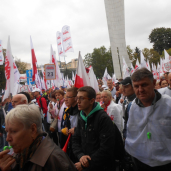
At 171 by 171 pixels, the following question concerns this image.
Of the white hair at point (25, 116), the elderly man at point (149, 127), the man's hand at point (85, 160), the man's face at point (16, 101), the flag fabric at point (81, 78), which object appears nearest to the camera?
the white hair at point (25, 116)

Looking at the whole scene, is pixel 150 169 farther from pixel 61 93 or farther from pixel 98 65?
pixel 98 65

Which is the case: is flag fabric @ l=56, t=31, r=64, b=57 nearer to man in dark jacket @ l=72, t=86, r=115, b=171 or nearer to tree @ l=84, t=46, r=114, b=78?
man in dark jacket @ l=72, t=86, r=115, b=171

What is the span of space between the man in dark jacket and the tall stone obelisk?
13.6 m

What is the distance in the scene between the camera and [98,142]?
2318 millimetres

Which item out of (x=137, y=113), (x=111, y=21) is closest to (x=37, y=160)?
(x=137, y=113)

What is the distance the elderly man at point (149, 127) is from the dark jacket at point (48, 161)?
0.85 metres

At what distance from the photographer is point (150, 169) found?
1901 mm

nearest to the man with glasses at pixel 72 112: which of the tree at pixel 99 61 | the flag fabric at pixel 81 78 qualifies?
the flag fabric at pixel 81 78

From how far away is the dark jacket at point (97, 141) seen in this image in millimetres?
2189

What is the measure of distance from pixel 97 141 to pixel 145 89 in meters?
0.95

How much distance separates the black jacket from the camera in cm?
219

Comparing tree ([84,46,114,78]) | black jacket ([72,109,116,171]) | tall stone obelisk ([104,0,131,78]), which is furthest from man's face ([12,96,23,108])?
tree ([84,46,114,78])

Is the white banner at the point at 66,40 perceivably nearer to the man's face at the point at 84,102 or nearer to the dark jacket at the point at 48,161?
the man's face at the point at 84,102

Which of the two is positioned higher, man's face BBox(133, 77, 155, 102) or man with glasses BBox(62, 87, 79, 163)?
man's face BBox(133, 77, 155, 102)
